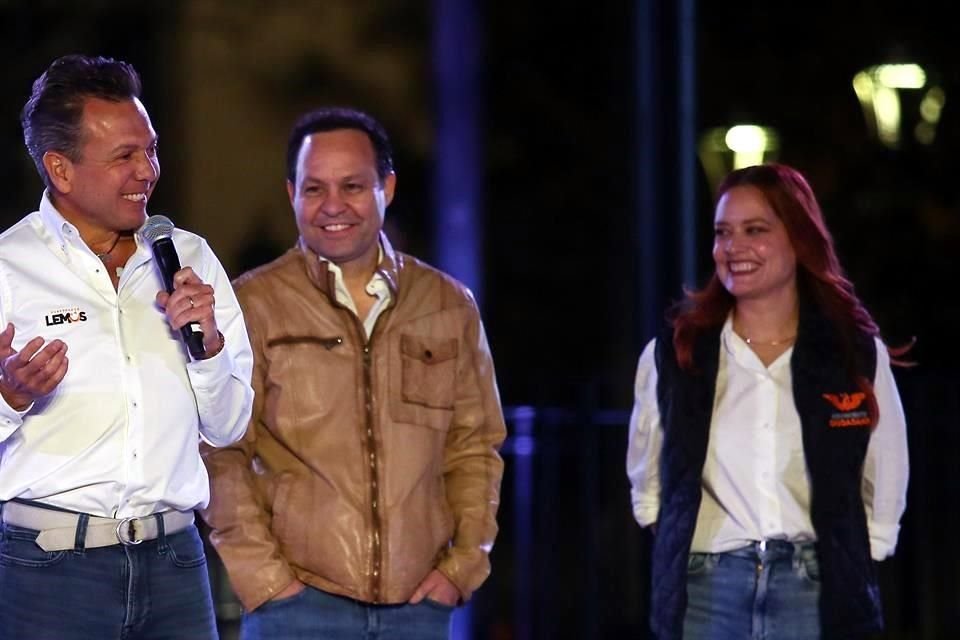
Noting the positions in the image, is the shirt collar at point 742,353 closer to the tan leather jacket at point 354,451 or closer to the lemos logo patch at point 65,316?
the tan leather jacket at point 354,451

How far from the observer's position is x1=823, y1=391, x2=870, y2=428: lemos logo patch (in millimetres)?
4352

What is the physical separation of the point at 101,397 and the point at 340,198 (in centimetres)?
104

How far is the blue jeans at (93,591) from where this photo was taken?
3.33m

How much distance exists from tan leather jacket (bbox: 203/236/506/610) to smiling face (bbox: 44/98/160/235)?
758 millimetres

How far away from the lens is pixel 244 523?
4023mm

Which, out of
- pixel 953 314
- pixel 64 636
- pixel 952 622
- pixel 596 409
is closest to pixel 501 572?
pixel 596 409

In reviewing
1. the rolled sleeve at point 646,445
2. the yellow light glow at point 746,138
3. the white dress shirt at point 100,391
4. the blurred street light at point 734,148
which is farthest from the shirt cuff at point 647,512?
the yellow light glow at point 746,138

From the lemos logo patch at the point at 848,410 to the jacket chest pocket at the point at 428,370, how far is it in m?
1.04

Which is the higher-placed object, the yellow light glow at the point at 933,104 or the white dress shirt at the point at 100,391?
the yellow light glow at the point at 933,104

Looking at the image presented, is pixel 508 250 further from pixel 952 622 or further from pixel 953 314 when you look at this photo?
pixel 952 622

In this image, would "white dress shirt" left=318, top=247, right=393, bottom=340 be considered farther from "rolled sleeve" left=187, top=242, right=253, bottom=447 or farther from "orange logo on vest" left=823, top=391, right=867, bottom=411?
"orange logo on vest" left=823, top=391, right=867, bottom=411

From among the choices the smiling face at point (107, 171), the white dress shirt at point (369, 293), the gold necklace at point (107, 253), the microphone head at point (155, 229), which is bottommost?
the white dress shirt at point (369, 293)

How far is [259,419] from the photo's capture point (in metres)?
4.15

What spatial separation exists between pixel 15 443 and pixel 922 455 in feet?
15.1
